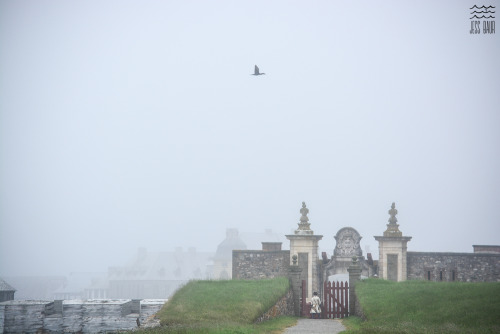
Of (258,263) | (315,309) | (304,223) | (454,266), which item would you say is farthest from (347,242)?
(315,309)

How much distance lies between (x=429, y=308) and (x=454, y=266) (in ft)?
57.5

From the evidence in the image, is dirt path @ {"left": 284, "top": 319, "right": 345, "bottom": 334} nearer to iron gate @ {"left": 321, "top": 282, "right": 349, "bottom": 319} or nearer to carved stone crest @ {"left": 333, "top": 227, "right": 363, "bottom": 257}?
iron gate @ {"left": 321, "top": 282, "right": 349, "bottom": 319}

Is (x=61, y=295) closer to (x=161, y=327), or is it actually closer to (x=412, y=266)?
(x=412, y=266)

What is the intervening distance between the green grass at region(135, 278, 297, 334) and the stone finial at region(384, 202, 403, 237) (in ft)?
35.4

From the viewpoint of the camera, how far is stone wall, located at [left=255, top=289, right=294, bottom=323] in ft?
85.0

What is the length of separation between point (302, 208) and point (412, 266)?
7615mm

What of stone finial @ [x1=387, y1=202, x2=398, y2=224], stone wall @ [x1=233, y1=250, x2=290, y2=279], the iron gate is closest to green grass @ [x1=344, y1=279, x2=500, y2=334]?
the iron gate

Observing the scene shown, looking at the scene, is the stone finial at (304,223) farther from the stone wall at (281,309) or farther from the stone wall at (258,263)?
the stone wall at (281,309)

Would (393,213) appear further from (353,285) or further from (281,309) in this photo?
(281,309)

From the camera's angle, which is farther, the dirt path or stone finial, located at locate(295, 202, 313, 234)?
stone finial, located at locate(295, 202, 313, 234)

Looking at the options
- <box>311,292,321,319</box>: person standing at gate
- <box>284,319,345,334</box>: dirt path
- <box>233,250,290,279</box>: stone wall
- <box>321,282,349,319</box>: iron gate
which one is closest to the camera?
<box>284,319,345,334</box>: dirt path

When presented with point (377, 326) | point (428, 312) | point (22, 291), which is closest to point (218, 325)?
point (377, 326)

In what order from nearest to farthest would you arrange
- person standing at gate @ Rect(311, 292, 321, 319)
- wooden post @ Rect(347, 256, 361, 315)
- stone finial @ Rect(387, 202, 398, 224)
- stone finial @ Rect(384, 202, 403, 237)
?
wooden post @ Rect(347, 256, 361, 315), person standing at gate @ Rect(311, 292, 321, 319), stone finial @ Rect(384, 202, 403, 237), stone finial @ Rect(387, 202, 398, 224)

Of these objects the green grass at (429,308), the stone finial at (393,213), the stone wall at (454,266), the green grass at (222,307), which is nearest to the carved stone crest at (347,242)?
the stone finial at (393,213)
